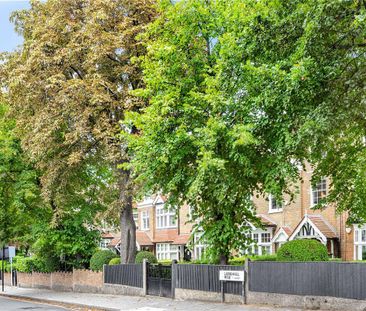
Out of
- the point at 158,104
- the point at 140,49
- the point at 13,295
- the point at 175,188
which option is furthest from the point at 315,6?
the point at 13,295

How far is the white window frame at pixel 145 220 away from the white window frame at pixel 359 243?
84.2 ft

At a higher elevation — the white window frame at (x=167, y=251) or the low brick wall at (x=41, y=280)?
the white window frame at (x=167, y=251)

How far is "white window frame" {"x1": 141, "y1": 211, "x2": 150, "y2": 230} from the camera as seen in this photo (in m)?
52.6

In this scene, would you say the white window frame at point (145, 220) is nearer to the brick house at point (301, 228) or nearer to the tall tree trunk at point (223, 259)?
the brick house at point (301, 228)

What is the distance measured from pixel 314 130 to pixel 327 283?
467 cm

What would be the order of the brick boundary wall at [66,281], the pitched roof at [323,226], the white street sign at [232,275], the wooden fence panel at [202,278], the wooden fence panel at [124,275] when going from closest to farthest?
the white street sign at [232,275], the wooden fence panel at [202,278], the wooden fence panel at [124,275], the brick boundary wall at [66,281], the pitched roof at [323,226]

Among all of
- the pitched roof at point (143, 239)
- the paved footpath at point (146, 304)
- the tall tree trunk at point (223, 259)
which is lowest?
the paved footpath at point (146, 304)

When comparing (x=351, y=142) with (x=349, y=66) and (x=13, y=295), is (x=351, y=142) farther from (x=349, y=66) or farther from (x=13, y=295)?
(x=13, y=295)

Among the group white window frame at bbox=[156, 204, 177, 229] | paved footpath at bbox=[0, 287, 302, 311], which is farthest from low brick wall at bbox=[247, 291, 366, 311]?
white window frame at bbox=[156, 204, 177, 229]

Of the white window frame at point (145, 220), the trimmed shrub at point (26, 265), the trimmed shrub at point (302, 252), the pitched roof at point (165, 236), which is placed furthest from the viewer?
the white window frame at point (145, 220)

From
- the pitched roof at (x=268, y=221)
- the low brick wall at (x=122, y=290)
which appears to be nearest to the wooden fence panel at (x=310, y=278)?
the low brick wall at (x=122, y=290)

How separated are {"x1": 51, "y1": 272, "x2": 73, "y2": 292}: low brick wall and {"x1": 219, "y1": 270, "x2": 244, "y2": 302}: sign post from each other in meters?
14.2

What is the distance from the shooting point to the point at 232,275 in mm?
19484

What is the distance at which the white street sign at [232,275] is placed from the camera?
19.2 metres
